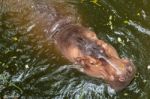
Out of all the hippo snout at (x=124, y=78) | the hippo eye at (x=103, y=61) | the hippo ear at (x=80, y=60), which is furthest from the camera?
the hippo ear at (x=80, y=60)

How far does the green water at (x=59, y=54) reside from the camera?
28.8 feet

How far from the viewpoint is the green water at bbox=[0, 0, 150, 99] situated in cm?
877

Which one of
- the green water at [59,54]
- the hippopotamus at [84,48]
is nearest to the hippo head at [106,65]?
the hippopotamus at [84,48]

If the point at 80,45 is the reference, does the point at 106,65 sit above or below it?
below

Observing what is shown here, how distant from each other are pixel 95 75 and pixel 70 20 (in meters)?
1.93

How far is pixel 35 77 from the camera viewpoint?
9.07m

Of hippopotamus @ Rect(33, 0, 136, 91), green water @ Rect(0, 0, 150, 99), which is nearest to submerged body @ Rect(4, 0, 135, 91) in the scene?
hippopotamus @ Rect(33, 0, 136, 91)

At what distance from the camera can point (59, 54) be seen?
30.4ft

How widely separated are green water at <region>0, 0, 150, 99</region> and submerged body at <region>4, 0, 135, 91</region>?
7.7 inches

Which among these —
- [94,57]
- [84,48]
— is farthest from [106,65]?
[84,48]

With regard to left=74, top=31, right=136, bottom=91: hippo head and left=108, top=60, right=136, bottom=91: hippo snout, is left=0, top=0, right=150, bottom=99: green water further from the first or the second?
left=108, top=60, right=136, bottom=91: hippo snout

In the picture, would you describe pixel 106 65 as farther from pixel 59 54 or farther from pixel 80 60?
pixel 59 54

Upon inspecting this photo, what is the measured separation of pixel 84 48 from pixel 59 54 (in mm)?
980

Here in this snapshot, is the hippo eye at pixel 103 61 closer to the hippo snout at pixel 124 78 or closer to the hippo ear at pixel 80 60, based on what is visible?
the hippo snout at pixel 124 78
